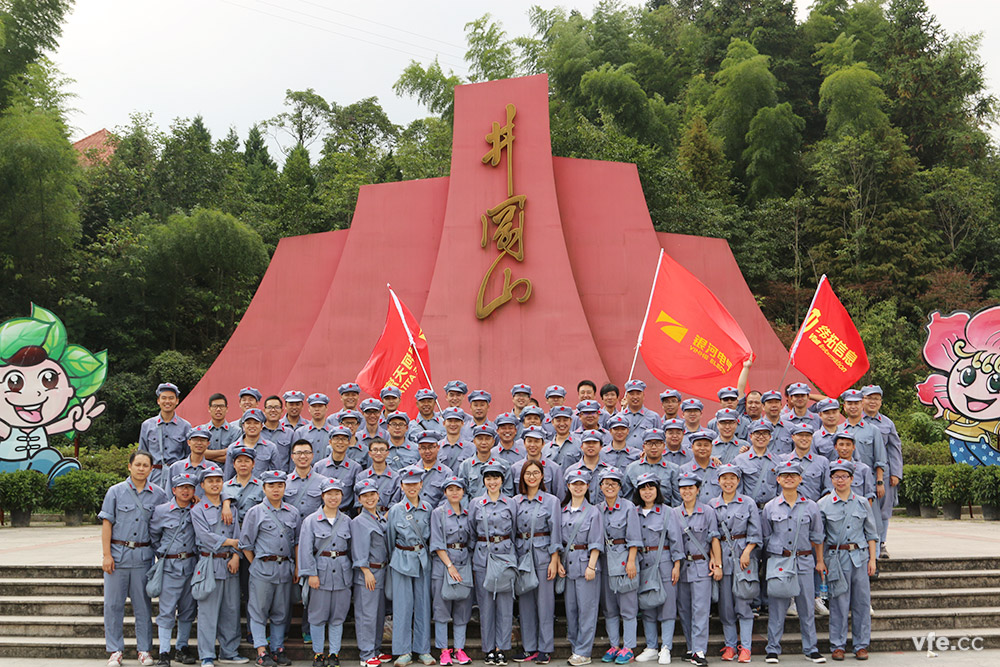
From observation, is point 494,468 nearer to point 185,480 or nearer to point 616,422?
point 616,422

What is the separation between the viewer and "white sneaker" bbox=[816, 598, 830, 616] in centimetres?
636

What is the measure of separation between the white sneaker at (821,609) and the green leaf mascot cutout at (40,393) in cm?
931

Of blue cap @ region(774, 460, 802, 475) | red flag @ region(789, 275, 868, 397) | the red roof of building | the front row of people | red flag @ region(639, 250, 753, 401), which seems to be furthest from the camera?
the red roof of building

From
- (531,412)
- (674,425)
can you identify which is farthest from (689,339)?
(531,412)

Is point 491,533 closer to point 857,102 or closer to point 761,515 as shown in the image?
point 761,515

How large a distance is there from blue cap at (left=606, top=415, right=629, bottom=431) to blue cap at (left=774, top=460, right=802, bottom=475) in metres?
1.16

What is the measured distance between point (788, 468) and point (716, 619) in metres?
1.34

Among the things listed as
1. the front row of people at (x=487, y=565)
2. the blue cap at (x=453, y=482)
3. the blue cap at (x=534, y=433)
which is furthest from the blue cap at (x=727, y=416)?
the blue cap at (x=453, y=482)

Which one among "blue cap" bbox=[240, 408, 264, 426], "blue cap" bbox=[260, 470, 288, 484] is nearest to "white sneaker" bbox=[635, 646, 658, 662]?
"blue cap" bbox=[260, 470, 288, 484]

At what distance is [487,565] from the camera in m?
5.78

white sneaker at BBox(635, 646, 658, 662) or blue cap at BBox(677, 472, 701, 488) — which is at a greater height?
blue cap at BBox(677, 472, 701, 488)

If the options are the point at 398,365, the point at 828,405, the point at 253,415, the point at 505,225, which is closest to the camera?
the point at 253,415

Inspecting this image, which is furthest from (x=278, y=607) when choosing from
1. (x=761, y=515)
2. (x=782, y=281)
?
(x=782, y=281)

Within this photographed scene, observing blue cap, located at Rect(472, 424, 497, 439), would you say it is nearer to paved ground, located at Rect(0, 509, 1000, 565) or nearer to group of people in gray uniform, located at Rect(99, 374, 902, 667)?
group of people in gray uniform, located at Rect(99, 374, 902, 667)
